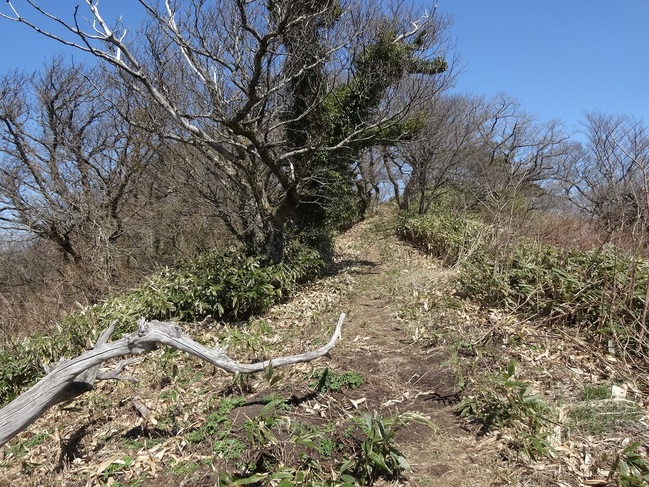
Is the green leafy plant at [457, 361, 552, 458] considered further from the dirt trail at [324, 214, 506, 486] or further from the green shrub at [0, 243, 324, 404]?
the green shrub at [0, 243, 324, 404]

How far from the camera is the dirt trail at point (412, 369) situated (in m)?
2.63

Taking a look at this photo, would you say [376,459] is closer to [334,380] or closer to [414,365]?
[334,380]

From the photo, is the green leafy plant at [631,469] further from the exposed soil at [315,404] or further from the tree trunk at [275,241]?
the tree trunk at [275,241]

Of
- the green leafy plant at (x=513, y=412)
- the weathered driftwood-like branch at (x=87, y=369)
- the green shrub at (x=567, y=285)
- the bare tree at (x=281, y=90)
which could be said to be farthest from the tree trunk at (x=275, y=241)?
the green leafy plant at (x=513, y=412)

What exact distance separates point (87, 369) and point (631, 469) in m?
4.01

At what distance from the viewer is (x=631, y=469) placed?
2.30 m

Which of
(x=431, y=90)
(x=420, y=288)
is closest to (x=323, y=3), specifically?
(x=431, y=90)

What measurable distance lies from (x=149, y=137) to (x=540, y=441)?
10575 millimetres

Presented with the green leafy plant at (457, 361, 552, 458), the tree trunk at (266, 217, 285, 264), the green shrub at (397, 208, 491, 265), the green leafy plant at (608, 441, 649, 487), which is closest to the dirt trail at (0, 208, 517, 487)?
the green leafy plant at (457, 361, 552, 458)

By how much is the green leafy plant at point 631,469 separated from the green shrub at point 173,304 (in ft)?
15.4

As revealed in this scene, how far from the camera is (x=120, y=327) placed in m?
5.18

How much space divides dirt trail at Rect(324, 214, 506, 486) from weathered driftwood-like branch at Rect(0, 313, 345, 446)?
2.32 feet

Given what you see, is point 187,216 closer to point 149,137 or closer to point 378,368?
point 149,137

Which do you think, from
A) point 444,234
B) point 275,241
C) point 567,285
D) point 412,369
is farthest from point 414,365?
point 444,234
